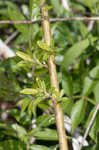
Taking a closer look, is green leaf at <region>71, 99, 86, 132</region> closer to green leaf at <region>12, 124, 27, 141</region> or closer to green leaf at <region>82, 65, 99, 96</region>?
green leaf at <region>82, 65, 99, 96</region>

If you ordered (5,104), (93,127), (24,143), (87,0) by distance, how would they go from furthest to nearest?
(5,104) < (87,0) < (24,143) < (93,127)

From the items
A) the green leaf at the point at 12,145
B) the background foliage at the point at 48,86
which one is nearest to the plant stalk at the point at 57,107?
the background foliage at the point at 48,86

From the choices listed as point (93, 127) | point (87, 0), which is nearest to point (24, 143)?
point (93, 127)

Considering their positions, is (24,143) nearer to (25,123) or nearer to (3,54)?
(25,123)

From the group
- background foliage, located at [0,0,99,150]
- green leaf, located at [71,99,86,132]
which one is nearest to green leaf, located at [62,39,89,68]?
background foliage, located at [0,0,99,150]

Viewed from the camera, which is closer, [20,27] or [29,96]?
[29,96]

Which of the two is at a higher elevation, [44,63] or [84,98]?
[44,63]

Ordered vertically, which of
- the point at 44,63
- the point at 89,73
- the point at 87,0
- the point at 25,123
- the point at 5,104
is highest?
the point at 87,0
